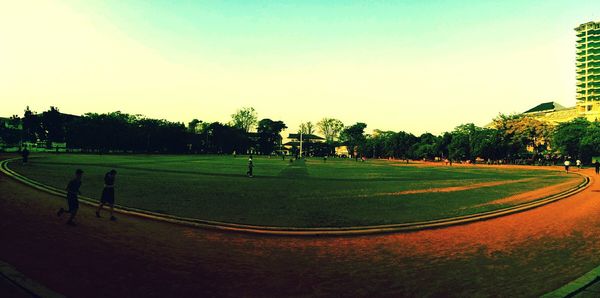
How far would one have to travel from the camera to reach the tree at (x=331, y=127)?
17962 cm

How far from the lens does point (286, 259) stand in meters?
8.59


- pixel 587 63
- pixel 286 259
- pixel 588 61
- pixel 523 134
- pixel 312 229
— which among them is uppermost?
pixel 588 61

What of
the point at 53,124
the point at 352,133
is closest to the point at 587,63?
the point at 352,133

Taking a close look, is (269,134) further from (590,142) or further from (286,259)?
(286,259)

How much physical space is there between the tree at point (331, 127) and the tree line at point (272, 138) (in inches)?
1012

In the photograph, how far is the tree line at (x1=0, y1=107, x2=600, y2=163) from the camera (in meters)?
71.9

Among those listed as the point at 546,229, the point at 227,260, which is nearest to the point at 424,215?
the point at 546,229

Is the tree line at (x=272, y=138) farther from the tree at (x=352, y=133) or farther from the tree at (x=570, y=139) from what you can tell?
the tree at (x=352, y=133)

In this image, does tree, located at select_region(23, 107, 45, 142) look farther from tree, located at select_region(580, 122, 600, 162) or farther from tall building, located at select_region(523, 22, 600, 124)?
tall building, located at select_region(523, 22, 600, 124)

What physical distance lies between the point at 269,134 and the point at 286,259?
132227mm

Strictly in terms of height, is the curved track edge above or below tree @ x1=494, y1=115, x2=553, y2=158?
below

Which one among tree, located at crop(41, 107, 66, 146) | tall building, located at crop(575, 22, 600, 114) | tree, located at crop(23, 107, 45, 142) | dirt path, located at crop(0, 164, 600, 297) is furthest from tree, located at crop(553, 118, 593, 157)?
tree, located at crop(23, 107, 45, 142)

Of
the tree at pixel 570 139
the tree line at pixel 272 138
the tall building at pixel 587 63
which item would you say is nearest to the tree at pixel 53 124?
the tree line at pixel 272 138

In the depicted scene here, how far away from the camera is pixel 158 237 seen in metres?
10.2
